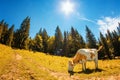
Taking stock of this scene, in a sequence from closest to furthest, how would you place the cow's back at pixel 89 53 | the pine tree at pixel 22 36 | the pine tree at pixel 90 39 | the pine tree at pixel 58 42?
the cow's back at pixel 89 53
the pine tree at pixel 22 36
the pine tree at pixel 90 39
the pine tree at pixel 58 42

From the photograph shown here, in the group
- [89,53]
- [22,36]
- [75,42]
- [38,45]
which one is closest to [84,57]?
[89,53]

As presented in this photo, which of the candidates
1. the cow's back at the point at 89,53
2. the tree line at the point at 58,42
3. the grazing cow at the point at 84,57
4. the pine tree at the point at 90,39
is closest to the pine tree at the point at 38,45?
the tree line at the point at 58,42

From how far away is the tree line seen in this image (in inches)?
2554

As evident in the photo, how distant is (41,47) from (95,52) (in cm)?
5800

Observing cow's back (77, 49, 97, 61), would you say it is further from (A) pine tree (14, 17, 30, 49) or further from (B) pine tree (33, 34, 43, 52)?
(B) pine tree (33, 34, 43, 52)

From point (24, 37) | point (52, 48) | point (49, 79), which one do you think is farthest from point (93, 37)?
point (49, 79)

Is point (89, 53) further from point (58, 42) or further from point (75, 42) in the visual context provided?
point (58, 42)

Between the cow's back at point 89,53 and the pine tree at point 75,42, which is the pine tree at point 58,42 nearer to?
the pine tree at point 75,42

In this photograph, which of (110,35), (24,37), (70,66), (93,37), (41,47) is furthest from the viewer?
(110,35)

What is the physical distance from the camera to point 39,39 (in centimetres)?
7944

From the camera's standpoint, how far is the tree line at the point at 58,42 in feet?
213

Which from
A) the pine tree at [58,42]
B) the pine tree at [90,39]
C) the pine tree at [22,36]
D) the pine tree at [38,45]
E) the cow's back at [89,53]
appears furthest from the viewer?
the pine tree at [58,42]

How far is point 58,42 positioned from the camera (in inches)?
3167

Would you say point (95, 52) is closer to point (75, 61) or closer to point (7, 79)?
point (75, 61)
